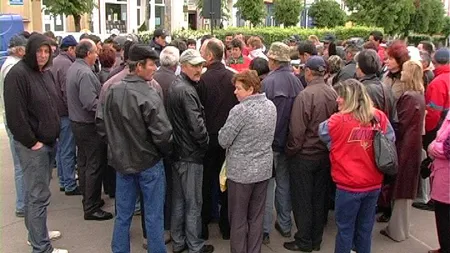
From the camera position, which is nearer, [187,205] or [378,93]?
[187,205]

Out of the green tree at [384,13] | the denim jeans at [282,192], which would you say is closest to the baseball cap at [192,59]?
the denim jeans at [282,192]

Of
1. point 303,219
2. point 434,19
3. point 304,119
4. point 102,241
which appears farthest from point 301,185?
point 434,19

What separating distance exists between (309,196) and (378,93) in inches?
49.7

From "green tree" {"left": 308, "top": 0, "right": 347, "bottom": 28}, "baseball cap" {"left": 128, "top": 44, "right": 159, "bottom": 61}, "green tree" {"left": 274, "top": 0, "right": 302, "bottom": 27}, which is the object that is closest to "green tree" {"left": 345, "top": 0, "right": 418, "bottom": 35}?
"green tree" {"left": 308, "top": 0, "right": 347, "bottom": 28}

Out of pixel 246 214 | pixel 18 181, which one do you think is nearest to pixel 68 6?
pixel 18 181

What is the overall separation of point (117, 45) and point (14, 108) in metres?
3.44

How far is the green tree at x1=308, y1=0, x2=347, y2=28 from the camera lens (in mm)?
28547

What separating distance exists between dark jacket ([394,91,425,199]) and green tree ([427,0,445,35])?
25069 millimetres

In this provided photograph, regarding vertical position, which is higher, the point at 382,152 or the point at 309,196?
the point at 382,152

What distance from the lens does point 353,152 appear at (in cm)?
426

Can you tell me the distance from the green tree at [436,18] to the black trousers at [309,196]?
2576 cm

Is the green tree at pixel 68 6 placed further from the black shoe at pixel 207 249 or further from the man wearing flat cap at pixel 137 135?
the black shoe at pixel 207 249

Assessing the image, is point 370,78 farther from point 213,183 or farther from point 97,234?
point 97,234

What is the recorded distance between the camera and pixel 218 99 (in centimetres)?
503
